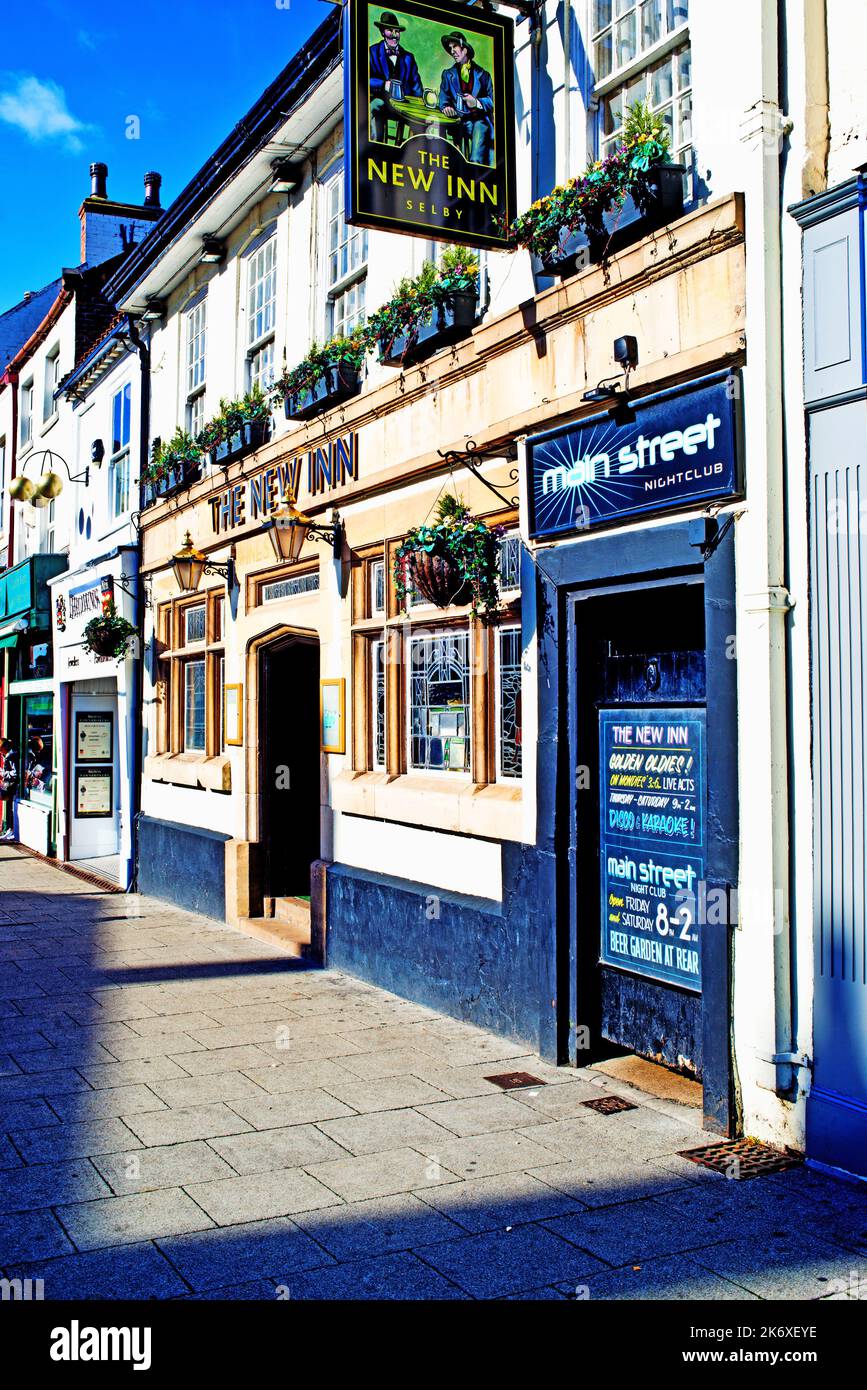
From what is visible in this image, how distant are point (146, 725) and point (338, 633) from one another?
6.59m

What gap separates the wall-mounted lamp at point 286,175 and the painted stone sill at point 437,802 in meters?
5.82

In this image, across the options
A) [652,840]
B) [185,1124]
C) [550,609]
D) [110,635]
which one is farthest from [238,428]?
[185,1124]

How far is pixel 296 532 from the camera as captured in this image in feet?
33.5

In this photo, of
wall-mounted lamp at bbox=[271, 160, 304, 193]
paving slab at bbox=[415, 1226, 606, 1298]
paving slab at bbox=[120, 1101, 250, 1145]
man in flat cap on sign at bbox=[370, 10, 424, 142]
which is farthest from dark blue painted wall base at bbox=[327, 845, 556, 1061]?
wall-mounted lamp at bbox=[271, 160, 304, 193]

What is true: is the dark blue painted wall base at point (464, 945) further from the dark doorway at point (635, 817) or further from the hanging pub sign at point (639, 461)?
the hanging pub sign at point (639, 461)

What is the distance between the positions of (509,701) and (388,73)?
3955 mm

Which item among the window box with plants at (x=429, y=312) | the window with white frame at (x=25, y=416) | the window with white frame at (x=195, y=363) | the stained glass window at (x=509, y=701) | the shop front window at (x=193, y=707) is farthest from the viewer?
the window with white frame at (x=25, y=416)

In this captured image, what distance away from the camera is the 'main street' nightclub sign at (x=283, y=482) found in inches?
399

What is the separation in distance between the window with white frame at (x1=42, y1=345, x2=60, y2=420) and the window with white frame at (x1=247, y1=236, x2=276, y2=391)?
10207 millimetres

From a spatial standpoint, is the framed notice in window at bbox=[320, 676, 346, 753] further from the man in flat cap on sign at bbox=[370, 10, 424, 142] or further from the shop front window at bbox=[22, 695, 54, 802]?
the shop front window at bbox=[22, 695, 54, 802]

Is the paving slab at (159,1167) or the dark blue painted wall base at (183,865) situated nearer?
the paving slab at (159,1167)

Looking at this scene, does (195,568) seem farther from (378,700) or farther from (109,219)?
(109,219)

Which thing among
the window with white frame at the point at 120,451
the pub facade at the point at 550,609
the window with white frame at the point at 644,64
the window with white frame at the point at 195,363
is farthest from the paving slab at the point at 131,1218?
the window with white frame at the point at 120,451

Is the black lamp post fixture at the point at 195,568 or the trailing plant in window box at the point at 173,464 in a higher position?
the trailing plant in window box at the point at 173,464
